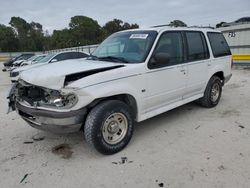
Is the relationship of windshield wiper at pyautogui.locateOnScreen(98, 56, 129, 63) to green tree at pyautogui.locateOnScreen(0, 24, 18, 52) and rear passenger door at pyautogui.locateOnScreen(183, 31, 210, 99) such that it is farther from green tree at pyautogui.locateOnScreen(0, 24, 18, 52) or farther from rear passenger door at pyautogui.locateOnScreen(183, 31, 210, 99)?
green tree at pyautogui.locateOnScreen(0, 24, 18, 52)

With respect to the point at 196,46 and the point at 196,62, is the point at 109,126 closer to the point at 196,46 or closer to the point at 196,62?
the point at 196,62

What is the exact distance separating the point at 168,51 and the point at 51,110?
239 cm

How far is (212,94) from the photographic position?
19.0ft

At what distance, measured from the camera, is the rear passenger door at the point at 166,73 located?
4.02m

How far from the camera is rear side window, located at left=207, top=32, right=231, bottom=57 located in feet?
18.3

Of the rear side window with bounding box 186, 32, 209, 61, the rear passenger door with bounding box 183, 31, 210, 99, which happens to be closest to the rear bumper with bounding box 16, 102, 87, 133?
the rear passenger door with bounding box 183, 31, 210, 99

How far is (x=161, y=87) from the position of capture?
4.25 meters

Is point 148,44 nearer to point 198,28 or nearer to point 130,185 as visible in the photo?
point 198,28

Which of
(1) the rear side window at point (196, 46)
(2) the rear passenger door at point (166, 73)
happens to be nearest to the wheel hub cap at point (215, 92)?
(1) the rear side window at point (196, 46)

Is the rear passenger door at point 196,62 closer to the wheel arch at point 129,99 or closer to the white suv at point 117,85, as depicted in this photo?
the white suv at point 117,85

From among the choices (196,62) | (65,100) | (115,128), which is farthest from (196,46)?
(65,100)

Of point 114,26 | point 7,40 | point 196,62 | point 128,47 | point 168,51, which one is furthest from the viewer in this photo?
point 114,26

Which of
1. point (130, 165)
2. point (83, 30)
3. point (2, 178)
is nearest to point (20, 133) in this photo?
point (2, 178)

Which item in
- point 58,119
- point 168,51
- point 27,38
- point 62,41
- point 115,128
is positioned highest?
point 27,38
